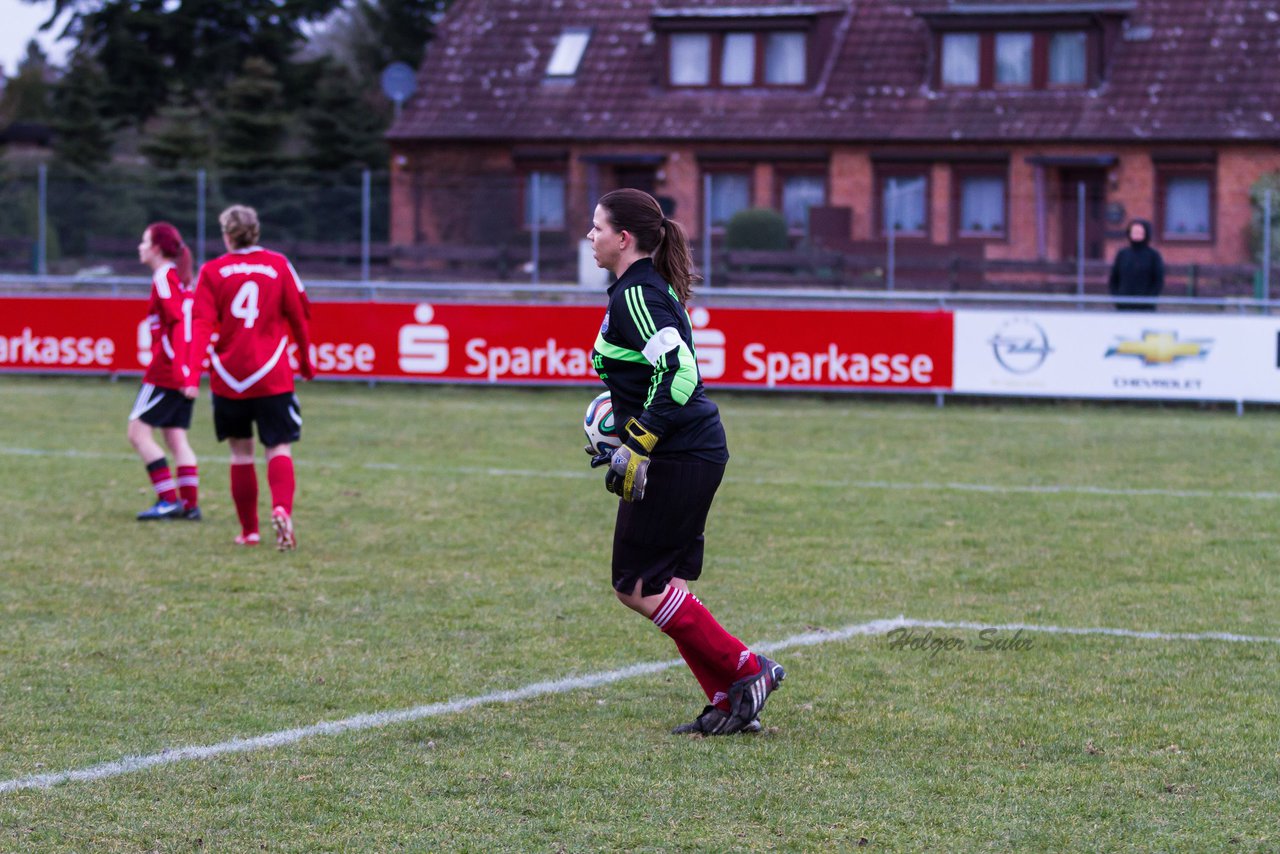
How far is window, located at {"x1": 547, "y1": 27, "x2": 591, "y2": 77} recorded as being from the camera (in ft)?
121

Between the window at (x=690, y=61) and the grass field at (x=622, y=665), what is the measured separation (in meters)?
24.7

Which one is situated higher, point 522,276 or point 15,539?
point 522,276

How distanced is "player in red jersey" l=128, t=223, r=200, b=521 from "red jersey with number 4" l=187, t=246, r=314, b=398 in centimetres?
102

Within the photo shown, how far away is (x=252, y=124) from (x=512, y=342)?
26.3m

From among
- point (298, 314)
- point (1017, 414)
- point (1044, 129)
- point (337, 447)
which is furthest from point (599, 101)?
point (298, 314)

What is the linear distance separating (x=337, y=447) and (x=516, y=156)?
933 inches

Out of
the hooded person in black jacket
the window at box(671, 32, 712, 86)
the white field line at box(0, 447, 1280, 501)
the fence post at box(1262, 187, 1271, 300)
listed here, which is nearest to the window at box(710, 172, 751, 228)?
the window at box(671, 32, 712, 86)

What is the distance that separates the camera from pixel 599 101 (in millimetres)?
36312

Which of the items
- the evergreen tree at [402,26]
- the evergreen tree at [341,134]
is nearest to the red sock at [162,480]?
the evergreen tree at [341,134]

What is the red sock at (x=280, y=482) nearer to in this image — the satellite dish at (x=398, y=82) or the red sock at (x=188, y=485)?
the red sock at (x=188, y=485)

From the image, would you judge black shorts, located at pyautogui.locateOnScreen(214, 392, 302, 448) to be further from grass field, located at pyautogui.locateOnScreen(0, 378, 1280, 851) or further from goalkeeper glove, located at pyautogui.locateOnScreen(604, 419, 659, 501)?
goalkeeper glove, located at pyautogui.locateOnScreen(604, 419, 659, 501)

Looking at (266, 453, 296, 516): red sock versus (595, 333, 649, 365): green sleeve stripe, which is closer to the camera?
(595, 333, 649, 365): green sleeve stripe

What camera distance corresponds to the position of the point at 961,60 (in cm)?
3488

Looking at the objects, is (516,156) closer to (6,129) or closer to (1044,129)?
(1044,129)
